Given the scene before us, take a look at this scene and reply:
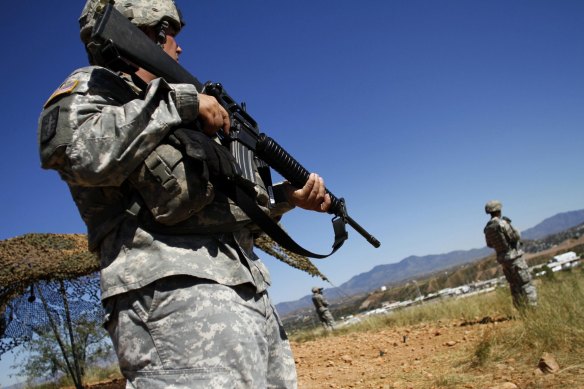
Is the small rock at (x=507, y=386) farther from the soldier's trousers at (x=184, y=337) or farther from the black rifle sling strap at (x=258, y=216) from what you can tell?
the soldier's trousers at (x=184, y=337)

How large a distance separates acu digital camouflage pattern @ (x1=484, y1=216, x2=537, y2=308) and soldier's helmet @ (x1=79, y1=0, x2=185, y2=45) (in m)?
7.95

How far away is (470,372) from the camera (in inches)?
156

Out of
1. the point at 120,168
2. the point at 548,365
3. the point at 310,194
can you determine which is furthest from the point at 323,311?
the point at 120,168

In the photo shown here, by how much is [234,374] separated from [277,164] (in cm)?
132

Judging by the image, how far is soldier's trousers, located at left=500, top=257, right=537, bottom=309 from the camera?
7.70 m

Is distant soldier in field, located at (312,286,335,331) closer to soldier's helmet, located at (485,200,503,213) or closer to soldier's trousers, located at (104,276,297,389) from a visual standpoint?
soldier's helmet, located at (485,200,503,213)

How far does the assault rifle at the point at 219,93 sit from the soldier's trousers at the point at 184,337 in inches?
Answer: 16.6

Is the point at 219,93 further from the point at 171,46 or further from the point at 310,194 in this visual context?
the point at 310,194

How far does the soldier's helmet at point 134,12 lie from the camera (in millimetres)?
1849

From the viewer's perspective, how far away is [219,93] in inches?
82.0

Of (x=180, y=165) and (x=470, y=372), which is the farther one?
(x=470, y=372)

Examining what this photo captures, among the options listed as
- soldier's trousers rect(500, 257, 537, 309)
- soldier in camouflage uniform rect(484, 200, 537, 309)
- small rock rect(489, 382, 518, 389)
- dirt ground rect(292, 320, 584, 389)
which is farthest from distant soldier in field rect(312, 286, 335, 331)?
small rock rect(489, 382, 518, 389)

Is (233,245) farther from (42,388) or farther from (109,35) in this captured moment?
(42,388)

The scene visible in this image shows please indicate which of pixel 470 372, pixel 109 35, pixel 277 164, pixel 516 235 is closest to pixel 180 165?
pixel 109 35
